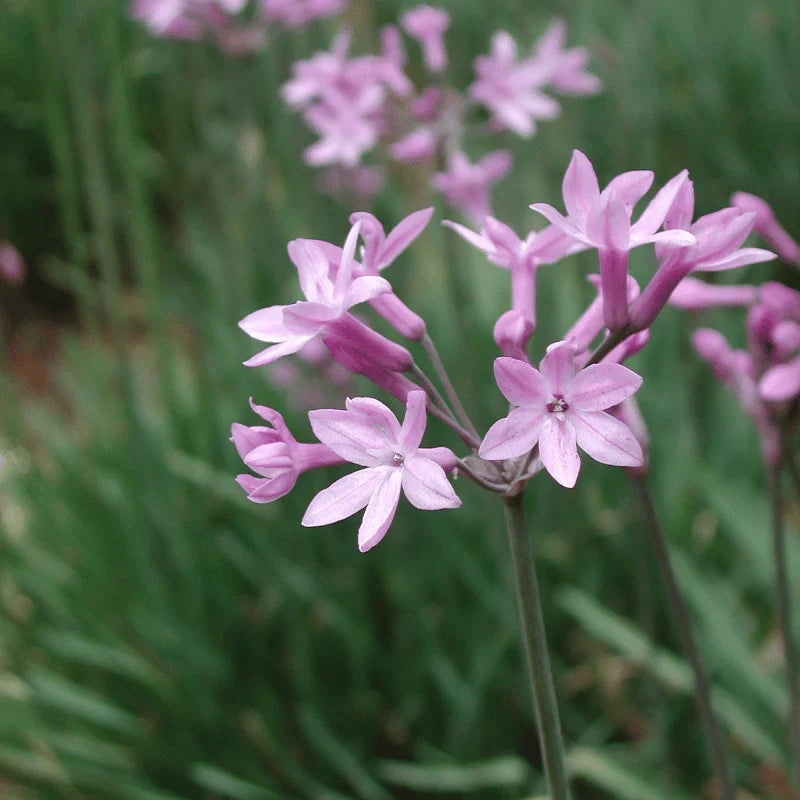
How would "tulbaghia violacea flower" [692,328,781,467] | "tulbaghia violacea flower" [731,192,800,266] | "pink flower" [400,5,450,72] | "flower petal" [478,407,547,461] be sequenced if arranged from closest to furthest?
"flower petal" [478,407,547,461] < "tulbaghia violacea flower" [731,192,800,266] < "tulbaghia violacea flower" [692,328,781,467] < "pink flower" [400,5,450,72]

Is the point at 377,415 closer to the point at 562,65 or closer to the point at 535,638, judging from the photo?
the point at 535,638

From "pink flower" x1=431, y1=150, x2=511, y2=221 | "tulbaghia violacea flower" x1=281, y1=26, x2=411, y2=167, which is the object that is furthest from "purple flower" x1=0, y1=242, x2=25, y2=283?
"pink flower" x1=431, y1=150, x2=511, y2=221

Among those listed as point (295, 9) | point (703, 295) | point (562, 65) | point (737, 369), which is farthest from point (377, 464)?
point (295, 9)

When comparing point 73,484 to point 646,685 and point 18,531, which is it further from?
point 646,685

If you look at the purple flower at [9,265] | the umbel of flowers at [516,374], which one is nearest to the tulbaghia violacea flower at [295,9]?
the purple flower at [9,265]

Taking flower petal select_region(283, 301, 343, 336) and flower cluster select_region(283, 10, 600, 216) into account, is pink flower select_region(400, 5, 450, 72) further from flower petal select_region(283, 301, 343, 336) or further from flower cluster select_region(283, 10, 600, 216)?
flower petal select_region(283, 301, 343, 336)

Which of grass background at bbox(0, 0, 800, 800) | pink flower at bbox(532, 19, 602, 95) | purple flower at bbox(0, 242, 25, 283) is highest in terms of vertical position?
pink flower at bbox(532, 19, 602, 95)
